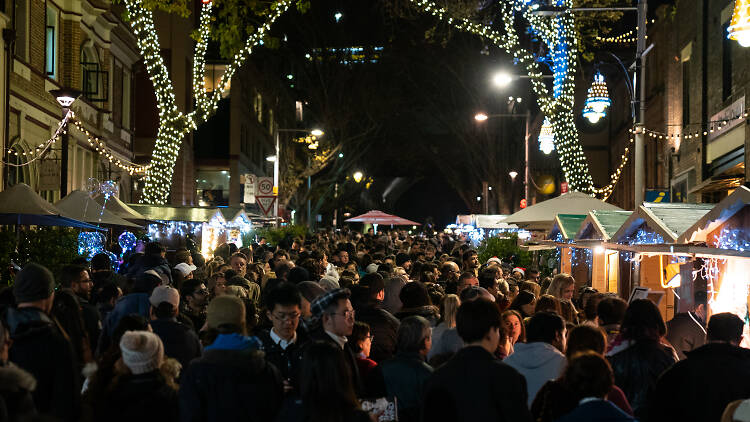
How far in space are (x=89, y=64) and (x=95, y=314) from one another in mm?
22146

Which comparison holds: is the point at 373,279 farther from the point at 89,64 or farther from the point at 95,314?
the point at 89,64

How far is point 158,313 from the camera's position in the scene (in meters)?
7.49

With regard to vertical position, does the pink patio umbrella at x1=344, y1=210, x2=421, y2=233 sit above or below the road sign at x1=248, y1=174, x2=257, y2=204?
below

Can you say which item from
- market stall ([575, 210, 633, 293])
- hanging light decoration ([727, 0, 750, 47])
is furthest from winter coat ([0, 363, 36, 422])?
market stall ([575, 210, 633, 293])

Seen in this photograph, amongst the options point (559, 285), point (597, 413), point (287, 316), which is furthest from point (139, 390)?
point (559, 285)

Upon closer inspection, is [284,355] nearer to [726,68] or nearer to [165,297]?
[165,297]

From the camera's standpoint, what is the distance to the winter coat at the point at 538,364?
20.3ft

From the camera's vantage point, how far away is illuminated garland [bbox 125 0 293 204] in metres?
25.1

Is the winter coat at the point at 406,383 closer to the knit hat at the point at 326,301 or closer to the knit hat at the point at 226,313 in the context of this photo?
the knit hat at the point at 326,301

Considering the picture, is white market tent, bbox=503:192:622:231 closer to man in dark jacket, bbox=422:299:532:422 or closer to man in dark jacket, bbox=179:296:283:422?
man in dark jacket, bbox=422:299:532:422

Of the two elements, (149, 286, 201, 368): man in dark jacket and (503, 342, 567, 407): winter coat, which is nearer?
(503, 342, 567, 407): winter coat

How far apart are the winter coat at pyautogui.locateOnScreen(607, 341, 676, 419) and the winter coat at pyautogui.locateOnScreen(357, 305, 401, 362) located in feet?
7.22

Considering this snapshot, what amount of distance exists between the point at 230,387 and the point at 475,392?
1.34m

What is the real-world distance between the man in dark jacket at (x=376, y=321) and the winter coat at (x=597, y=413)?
3.40 meters
